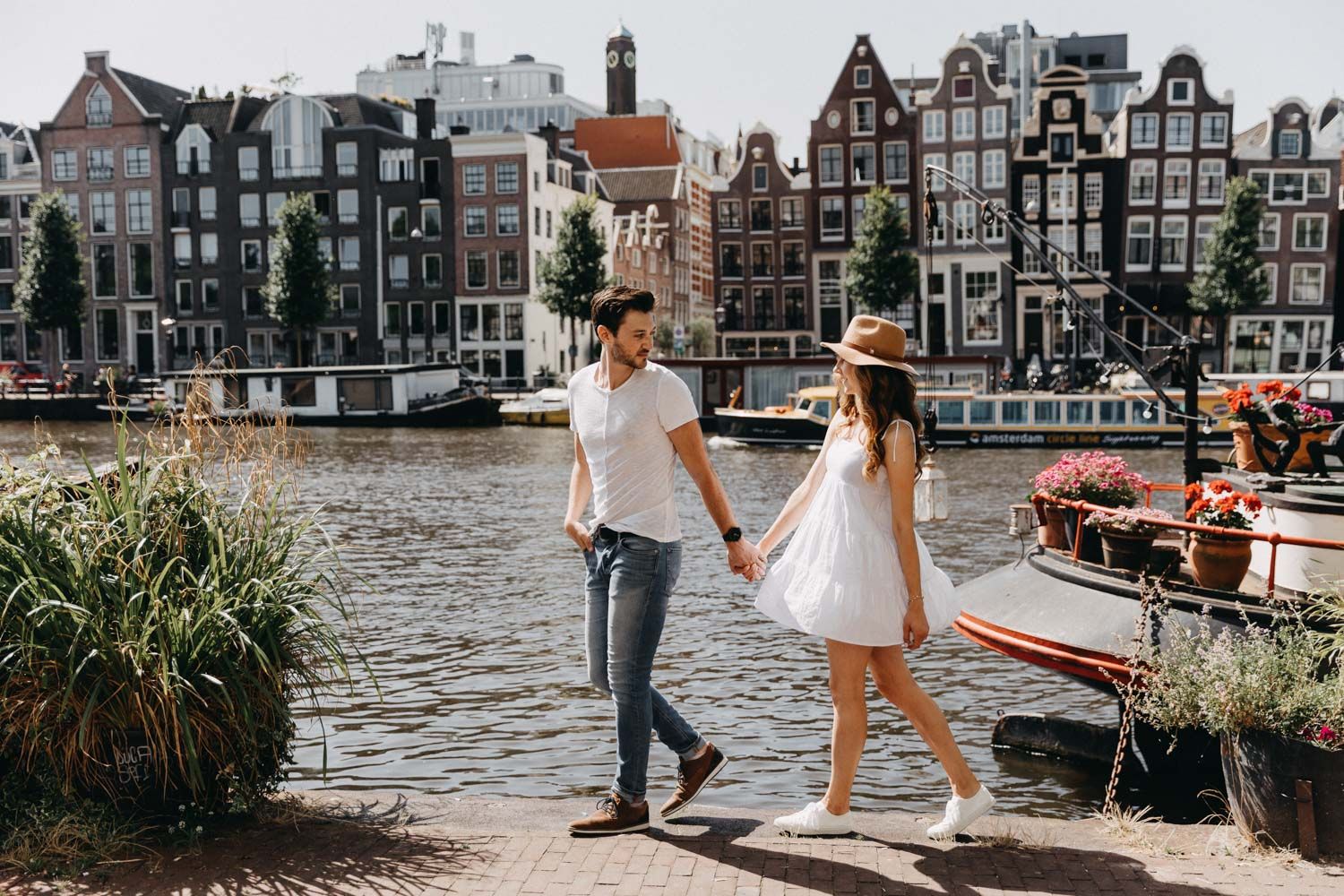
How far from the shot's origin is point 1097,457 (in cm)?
875

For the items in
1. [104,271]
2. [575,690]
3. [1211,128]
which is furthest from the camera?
[104,271]

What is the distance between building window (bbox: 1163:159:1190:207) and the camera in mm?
57688

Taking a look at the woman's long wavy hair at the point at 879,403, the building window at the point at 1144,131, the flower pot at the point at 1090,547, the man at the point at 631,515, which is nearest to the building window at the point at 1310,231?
the building window at the point at 1144,131

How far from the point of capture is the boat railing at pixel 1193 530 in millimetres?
6926

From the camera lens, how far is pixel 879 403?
16.6ft

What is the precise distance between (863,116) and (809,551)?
58173 millimetres

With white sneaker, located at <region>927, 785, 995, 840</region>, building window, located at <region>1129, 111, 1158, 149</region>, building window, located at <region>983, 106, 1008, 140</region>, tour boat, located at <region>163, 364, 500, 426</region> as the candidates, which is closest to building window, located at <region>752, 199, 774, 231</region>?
building window, located at <region>983, 106, 1008, 140</region>

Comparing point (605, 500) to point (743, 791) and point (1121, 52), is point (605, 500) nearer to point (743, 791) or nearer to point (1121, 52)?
A: point (743, 791)

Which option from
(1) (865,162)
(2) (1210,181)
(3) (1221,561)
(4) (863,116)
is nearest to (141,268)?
(1) (865,162)

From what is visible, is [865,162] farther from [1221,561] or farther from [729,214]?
[1221,561]

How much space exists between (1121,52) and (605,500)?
98.9 meters

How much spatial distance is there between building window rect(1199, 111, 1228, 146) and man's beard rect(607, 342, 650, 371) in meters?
58.2

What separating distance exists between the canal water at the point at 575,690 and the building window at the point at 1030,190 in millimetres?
39853

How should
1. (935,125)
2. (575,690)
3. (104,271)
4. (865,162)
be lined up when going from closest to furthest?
(575,690), (935,125), (865,162), (104,271)
